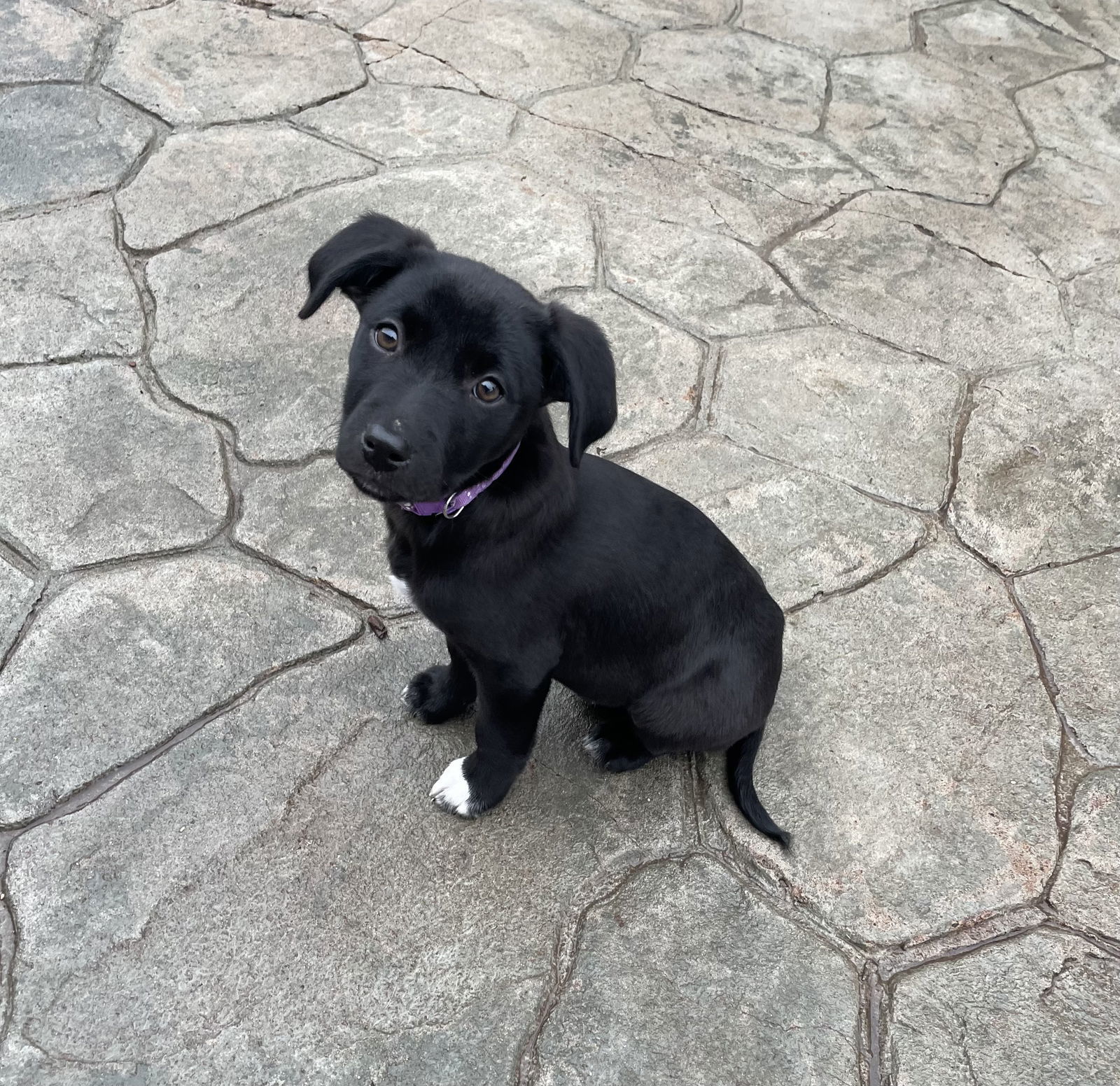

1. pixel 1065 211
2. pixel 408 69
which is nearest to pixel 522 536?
pixel 408 69

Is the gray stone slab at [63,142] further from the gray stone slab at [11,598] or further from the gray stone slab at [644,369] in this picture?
the gray stone slab at [644,369]

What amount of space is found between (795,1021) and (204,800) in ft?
5.01

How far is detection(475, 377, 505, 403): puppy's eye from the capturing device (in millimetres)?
2043

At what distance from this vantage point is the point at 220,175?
4320mm

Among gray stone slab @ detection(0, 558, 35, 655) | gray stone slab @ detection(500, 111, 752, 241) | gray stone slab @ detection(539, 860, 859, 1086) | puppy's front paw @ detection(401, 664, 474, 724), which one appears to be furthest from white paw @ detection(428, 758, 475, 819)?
gray stone slab @ detection(500, 111, 752, 241)

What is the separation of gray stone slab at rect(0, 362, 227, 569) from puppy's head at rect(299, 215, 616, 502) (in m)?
1.37

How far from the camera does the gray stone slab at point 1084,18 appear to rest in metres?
5.87

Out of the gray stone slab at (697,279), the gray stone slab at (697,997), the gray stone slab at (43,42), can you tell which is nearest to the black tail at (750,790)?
the gray stone slab at (697,997)

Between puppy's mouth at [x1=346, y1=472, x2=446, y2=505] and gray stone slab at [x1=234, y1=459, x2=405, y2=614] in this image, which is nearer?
puppy's mouth at [x1=346, y1=472, x2=446, y2=505]

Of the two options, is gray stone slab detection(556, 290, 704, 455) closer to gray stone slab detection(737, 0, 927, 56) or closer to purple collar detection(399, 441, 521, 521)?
purple collar detection(399, 441, 521, 521)

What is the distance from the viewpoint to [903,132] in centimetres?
507

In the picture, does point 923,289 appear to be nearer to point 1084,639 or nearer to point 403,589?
point 1084,639

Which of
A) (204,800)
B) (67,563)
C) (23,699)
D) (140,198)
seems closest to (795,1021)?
(204,800)

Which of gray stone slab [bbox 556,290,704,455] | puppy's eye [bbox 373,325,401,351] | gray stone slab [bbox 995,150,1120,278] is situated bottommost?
gray stone slab [bbox 556,290,704,455]
